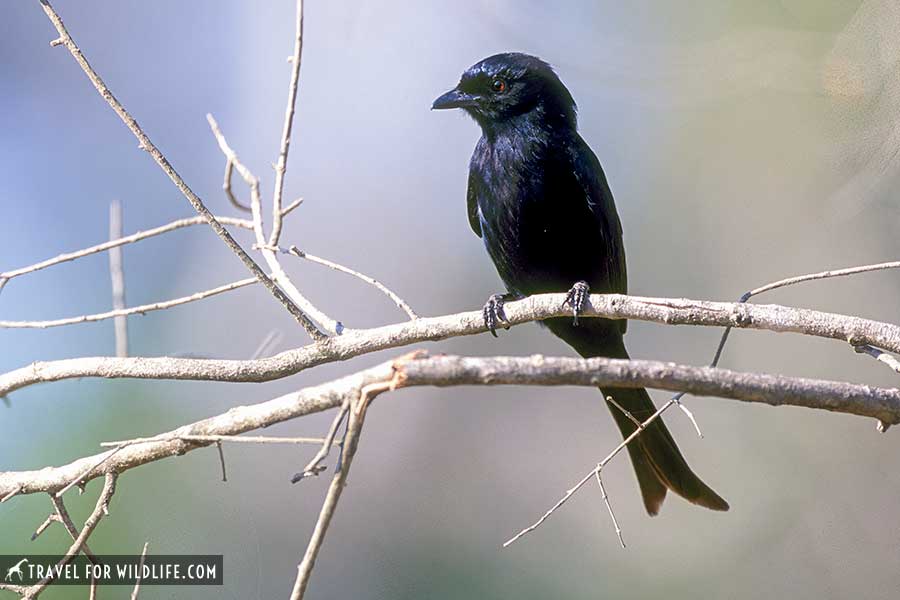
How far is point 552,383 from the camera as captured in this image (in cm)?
161

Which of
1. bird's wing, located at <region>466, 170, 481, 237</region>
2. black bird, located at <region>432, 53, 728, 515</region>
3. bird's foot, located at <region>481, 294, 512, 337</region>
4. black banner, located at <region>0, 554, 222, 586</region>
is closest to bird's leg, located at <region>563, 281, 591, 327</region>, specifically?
bird's foot, located at <region>481, 294, 512, 337</region>

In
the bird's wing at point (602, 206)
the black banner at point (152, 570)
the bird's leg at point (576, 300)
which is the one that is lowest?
the black banner at point (152, 570)

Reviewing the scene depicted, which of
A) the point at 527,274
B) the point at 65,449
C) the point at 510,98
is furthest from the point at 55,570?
the point at 65,449

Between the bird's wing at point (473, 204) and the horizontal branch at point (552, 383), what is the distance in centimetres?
217

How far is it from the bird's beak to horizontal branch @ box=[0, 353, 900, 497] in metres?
2.41

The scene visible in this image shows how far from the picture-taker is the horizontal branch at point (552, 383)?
61.9 inches

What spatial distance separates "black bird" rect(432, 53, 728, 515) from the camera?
3666 mm

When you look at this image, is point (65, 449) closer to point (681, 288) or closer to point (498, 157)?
point (498, 157)

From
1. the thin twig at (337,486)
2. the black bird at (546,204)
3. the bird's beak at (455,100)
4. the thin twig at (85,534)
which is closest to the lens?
the thin twig at (337,486)

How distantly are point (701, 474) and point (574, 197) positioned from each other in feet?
12.0

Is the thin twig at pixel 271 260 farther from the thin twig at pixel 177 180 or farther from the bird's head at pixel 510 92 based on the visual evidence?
the bird's head at pixel 510 92

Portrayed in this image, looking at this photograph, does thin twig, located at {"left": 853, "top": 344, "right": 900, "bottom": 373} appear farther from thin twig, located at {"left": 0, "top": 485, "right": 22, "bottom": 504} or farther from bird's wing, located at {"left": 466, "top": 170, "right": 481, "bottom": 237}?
thin twig, located at {"left": 0, "top": 485, "right": 22, "bottom": 504}

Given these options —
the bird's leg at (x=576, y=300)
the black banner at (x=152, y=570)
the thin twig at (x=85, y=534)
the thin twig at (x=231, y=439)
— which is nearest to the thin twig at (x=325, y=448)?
the thin twig at (x=231, y=439)

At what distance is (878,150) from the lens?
5105 mm
